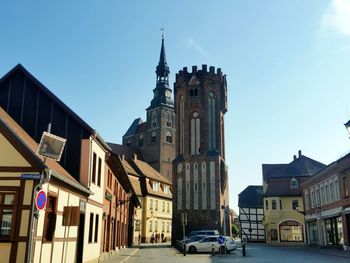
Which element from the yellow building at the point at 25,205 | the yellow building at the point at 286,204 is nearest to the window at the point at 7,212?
the yellow building at the point at 25,205

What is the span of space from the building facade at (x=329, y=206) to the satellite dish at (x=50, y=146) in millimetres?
26219

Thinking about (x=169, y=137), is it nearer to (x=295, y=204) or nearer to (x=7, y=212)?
(x=295, y=204)

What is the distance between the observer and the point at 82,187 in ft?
57.9

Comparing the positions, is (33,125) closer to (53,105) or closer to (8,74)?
(53,105)

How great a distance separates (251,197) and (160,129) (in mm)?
34372

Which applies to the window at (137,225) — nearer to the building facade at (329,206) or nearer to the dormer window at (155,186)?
the dormer window at (155,186)

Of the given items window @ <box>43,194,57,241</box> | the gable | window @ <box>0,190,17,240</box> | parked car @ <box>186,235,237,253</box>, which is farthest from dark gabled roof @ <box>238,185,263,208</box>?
window @ <box>0,190,17,240</box>

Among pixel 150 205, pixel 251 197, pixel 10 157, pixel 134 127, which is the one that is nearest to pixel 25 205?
pixel 10 157

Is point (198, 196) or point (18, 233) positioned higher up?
point (198, 196)

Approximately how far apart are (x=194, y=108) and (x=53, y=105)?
40270mm

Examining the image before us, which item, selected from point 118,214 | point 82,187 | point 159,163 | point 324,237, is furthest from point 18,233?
point 159,163

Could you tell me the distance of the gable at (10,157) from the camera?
13965 mm

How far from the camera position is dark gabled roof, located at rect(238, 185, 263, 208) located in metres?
71.7

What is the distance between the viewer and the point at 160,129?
10112cm
